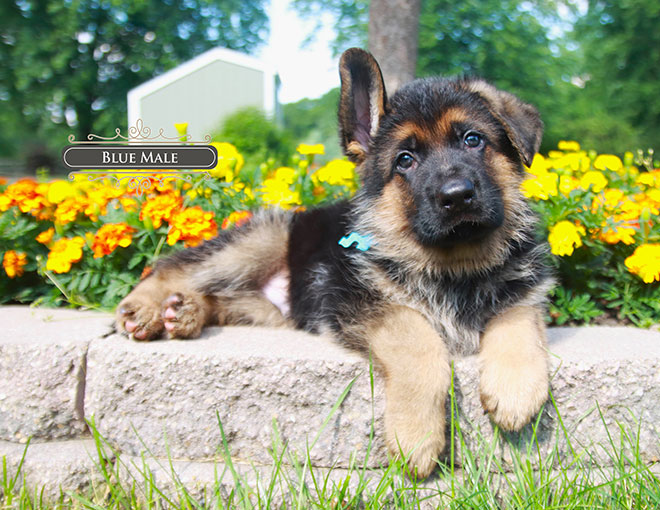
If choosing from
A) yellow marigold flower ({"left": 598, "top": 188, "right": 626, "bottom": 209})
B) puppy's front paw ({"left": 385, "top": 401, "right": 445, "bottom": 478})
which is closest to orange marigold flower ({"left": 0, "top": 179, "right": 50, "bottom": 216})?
puppy's front paw ({"left": 385, "top": 401, "right": 445, "bottom": 478})

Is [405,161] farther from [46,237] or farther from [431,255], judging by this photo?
[46,237]

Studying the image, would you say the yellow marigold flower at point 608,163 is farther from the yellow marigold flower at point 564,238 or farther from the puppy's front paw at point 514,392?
the puppy's front paw at point 514,392

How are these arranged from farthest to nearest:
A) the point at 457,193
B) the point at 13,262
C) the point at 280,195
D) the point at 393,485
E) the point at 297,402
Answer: the point at 280,195
the point at 13,262
the point at 297,402
the point at 457,193
the point at 393,485

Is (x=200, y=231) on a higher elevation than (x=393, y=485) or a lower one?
higher

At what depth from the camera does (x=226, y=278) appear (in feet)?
11.3

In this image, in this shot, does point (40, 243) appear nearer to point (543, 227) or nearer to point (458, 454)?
point (458, 454)

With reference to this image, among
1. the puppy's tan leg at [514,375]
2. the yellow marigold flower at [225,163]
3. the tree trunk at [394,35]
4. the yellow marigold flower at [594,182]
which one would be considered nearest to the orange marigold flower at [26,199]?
the yellow marigold flower at [225,163]

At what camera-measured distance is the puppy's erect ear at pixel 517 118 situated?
2.65m

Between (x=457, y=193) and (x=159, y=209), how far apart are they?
7.51ft

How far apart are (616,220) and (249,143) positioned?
998 centimetres

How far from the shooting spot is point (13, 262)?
12.6 feet

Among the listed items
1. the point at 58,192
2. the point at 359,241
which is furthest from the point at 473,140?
the point at 58,192

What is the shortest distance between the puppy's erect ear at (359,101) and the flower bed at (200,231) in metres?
1.18

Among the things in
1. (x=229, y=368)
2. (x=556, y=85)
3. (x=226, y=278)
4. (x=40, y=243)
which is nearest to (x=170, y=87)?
(x=40, y=243)
